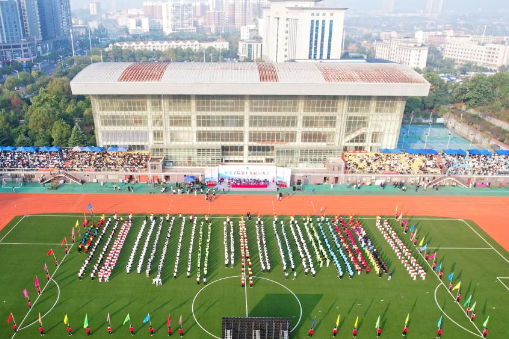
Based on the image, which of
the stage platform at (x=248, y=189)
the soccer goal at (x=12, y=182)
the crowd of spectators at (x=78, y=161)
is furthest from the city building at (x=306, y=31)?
the soccer goal at (x=12, y=182)

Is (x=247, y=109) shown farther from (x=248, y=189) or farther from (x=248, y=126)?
(x=248, y=189)

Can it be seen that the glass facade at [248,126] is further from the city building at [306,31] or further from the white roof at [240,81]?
the city building at [306,31]

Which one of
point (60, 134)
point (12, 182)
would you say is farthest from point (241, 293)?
point (60, 134)

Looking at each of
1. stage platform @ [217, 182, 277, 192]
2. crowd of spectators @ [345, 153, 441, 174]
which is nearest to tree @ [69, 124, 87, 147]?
stage platform @ [217, 182, 277, 192]

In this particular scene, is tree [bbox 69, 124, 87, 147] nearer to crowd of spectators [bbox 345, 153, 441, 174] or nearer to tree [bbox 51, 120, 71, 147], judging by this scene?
tree [bbox 51, 120, 71, 147]

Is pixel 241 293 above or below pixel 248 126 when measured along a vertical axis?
below

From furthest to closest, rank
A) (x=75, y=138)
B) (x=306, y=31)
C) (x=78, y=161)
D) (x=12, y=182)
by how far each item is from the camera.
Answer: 1. (x=306, y=31)
2. (x=75, y=138)
3. (x=78, y=161)
4. (x=12, y=182)
